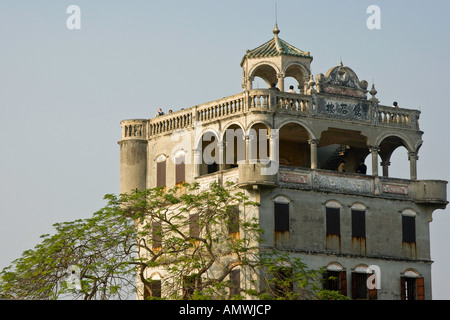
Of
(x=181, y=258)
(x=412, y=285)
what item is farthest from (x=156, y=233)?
(x=412, y=285)

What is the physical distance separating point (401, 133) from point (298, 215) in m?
8.85

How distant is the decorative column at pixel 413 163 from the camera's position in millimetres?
69438

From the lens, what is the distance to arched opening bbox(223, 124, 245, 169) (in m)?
67.3

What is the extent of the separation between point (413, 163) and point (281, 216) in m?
9.74

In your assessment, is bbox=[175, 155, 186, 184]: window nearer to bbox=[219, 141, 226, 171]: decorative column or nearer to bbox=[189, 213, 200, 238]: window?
bbox=[219, 141, 226, 171]: decorative column

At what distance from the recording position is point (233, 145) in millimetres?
67938

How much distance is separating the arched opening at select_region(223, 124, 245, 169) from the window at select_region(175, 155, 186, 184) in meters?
2.52

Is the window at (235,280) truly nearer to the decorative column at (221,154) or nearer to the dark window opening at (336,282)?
the dark window opening at (336,282)

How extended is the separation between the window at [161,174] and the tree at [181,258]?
13.7 ft

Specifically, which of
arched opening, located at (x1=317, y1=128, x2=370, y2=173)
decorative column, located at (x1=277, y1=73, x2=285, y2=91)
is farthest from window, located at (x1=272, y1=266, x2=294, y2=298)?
decorative column, located at (x1=277, y1=73, x2=285, y2=91)
